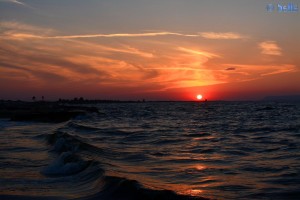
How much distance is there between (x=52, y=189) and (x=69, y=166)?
11.7 feet

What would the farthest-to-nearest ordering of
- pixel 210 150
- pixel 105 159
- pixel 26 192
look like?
pixel 210 150, pixel 105 159, pixel 26 192

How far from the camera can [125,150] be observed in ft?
66.4

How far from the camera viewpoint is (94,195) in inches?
400

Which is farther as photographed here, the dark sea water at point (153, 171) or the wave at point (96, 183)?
the dark sea water at point (153, 171)

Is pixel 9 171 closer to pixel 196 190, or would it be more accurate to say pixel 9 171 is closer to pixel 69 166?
pixel 69 166

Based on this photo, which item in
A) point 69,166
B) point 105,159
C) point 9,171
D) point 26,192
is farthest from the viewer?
point 105,159

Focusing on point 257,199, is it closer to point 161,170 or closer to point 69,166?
point 161,170

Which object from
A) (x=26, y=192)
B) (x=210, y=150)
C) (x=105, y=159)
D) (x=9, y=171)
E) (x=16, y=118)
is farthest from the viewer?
(x=16, y=118)

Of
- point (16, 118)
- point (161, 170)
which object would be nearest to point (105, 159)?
point (161, 170)

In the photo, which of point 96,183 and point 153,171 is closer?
point 96,183

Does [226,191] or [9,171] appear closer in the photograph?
[226,191]

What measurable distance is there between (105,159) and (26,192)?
686cm

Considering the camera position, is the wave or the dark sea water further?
the dark sea water

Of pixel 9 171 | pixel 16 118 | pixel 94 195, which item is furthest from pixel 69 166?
pixel 16 118
